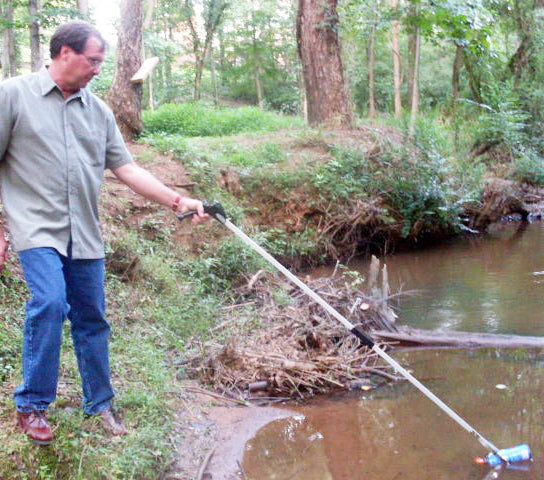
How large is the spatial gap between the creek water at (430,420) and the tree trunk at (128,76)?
16.8 ft

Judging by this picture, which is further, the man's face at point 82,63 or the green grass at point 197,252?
the green grass at point 197,252

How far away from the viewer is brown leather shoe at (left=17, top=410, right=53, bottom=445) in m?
3.11

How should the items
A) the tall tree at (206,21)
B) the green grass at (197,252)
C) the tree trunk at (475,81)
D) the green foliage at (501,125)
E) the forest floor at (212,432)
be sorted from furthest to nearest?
the tall tree at (206,21), the tree trunk at (475,81), the green foliage at (501,125), the forest floor at (212,432), the green grass at (197,252)

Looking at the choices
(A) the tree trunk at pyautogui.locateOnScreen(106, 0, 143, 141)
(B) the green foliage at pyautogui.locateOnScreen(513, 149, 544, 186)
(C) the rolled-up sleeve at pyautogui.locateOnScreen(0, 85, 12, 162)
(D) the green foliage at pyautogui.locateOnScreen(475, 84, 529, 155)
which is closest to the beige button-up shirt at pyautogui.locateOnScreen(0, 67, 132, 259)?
(C) the rolled-up sleeve at pyautogui.locateOnScreen(0, 85, 12, 162)

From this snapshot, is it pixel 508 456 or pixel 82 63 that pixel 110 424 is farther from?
pixel 508 456

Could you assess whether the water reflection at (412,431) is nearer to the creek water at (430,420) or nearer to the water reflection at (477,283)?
the creek water at (430,420)

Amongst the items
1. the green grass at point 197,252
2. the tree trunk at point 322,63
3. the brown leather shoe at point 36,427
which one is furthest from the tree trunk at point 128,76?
the brown leather shoe at point 36,427

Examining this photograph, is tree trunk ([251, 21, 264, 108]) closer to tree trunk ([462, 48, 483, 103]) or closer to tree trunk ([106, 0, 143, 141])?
tree trunk ([462, 48, 483, 103])

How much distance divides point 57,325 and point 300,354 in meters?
2.83

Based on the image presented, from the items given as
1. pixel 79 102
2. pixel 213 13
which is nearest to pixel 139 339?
pixel 79 102

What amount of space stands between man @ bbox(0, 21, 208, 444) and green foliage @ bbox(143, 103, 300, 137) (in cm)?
1077

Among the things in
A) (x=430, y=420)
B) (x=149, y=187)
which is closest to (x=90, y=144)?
(x=149, y=187)

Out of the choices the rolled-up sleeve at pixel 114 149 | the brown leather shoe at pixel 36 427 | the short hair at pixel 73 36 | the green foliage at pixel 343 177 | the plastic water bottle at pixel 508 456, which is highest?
the short hair at pixel 73 36

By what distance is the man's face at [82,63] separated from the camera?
10.1 feet
